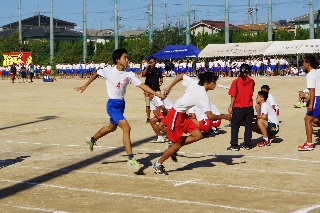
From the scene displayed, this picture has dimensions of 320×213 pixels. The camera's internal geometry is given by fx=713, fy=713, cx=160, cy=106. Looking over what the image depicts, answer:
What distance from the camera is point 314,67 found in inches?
538

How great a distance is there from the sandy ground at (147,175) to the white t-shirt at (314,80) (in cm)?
123

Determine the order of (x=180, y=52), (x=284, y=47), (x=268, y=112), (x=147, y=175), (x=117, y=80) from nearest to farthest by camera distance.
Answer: (x=147, y=175), (x=117, y=80), (x=268, y=112), (x=284, y=47), (x=180, y=52)

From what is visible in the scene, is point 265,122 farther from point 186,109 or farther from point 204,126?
point 186,109

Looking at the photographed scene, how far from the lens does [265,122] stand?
14.9 meters

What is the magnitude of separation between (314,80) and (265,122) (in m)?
1.77

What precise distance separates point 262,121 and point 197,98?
405 centimetres

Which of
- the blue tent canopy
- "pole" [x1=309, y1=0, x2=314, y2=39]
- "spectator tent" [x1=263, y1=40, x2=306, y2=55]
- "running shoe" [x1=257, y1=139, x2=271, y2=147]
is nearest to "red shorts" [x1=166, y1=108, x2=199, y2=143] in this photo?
"running shoe" [x1=257, y1=139, x2=271, y2=147]

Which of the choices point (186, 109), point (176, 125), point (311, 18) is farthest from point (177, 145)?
point (311, 18)

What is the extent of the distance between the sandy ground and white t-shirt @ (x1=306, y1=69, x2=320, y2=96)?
48.6 inches

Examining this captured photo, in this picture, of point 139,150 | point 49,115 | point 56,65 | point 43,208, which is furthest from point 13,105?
point 56,65

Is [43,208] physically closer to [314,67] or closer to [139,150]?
[139,150]

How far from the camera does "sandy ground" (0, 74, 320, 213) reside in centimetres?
910

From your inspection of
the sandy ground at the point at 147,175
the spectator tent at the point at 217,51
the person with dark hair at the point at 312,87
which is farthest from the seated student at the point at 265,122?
the spectator tent at the point at 217,51

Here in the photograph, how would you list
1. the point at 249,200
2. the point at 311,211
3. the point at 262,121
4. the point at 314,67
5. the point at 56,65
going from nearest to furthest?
the point at 311,211, the point at 249,200, the point at 314,67, the point at 262,121, the point at 56,65
